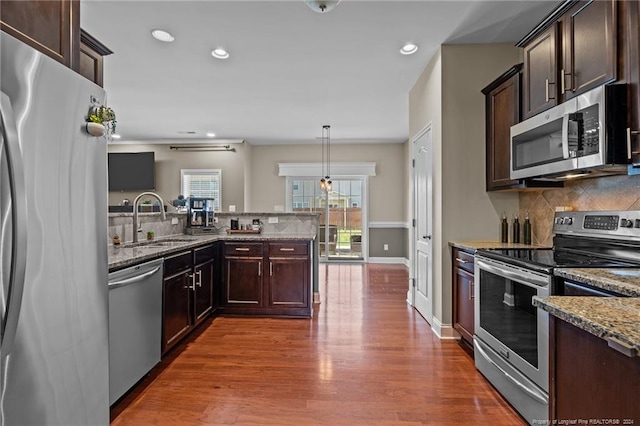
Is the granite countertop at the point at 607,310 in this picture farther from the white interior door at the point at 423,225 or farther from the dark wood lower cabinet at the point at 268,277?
the dark wood lower cabinet at the point at 268,277

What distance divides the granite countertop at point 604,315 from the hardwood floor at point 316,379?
128 cm

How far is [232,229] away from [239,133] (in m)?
2.97

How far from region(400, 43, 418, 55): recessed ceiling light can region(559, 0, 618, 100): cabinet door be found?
4.44 ft

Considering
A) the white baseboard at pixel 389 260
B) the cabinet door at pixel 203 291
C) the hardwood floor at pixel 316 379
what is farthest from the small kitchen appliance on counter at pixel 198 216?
the white baseboard at pixel 389 260

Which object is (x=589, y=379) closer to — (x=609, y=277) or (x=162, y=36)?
(x=609, y=277)

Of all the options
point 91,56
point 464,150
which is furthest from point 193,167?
point 464,150

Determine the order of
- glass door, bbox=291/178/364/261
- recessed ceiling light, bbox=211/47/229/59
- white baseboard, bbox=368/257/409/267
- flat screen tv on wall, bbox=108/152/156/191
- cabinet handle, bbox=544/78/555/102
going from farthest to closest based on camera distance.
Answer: glass door, bbox=291/178/364/261, white baseboard, bbox=368/257/409/267, flat screen tv on wall, bbox=108/152/156/191, recessed ceiling light, bbox=211/47/229/59, cabinet handle, bbox=544/78/555/102

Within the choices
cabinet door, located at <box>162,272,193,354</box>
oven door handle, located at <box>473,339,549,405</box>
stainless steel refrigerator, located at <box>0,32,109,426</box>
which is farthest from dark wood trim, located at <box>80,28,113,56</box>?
oven door handle, located at <box>473,339,549,405</box>

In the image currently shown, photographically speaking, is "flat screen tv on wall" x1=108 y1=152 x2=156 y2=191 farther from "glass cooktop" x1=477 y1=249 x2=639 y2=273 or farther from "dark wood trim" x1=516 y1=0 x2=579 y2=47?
"dark wood trim" x1=516 y1=0 x2=579 y2=47

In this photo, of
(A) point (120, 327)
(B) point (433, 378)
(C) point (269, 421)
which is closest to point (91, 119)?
(A) point (120, 327)

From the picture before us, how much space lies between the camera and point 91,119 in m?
1.48

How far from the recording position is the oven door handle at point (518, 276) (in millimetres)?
1810

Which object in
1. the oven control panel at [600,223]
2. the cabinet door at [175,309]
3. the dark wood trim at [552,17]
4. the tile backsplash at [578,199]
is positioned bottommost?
the cabinet door at [175,309]

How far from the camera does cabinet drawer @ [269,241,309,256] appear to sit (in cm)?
384
